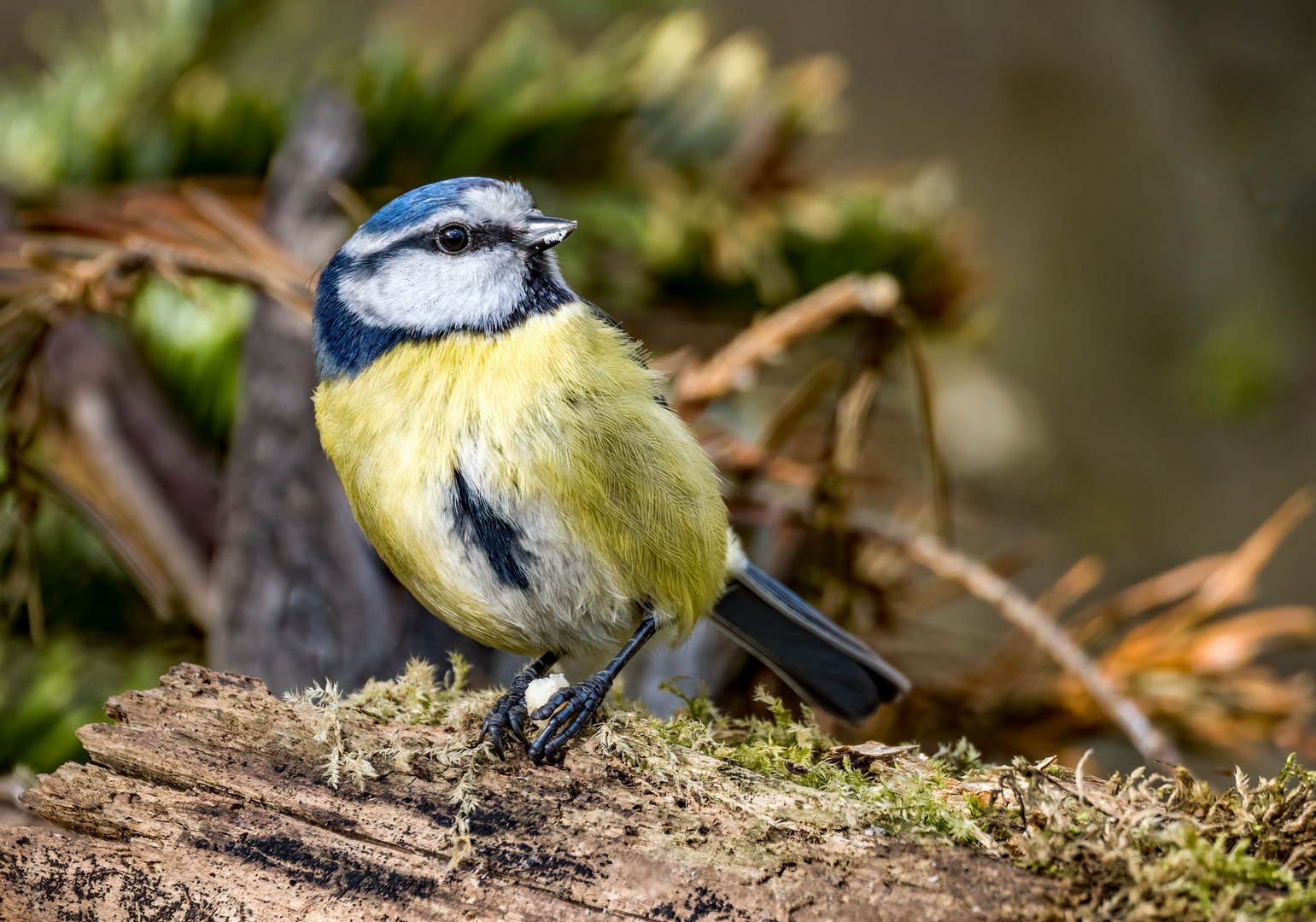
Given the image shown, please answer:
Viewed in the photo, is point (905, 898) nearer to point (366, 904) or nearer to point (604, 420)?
point (366, 904)

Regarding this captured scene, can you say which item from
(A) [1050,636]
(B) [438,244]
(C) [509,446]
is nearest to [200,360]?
(B) [438,244]

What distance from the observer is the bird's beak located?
4.05ft

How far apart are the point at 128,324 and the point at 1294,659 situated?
146 inches

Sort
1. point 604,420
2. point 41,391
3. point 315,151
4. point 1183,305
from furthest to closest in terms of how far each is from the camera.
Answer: point 1183,305
point 315,151
point 41,391
point 604,420

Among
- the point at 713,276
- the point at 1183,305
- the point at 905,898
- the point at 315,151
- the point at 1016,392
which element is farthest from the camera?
the point at 1183,305

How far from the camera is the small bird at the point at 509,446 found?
3.59 feet

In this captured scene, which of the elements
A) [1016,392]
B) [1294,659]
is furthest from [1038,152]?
[1294,659]

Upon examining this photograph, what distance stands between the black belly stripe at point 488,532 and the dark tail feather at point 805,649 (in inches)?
16.5

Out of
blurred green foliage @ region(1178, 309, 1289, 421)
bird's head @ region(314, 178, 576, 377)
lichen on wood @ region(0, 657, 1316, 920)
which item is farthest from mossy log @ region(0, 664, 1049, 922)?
blurred green foliage @ region(1178, 309, 1289, 421)

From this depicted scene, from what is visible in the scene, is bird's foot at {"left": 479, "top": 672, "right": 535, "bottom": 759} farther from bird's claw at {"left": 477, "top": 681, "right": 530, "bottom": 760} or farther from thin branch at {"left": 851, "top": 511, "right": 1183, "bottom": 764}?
thin branch at {"left": 851, "top": 511, "right": 1183, "bottom": 764}

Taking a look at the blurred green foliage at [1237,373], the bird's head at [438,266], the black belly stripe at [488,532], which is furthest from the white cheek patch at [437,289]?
the blurred green foliage at [1237,373]

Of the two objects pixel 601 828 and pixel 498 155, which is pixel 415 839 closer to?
pixel 601 828

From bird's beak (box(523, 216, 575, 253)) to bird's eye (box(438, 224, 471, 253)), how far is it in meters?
0.08

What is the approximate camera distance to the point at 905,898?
77cm
